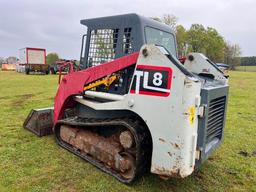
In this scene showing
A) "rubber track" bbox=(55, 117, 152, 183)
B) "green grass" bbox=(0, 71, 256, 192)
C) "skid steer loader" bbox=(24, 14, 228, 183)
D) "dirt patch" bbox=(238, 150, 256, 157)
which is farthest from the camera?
"dirt patch" bbox=(238, 150, 256, 157)

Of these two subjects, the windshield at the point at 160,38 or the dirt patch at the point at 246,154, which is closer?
the windshield at the point at 160,38

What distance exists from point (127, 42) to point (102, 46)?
0.52 metres

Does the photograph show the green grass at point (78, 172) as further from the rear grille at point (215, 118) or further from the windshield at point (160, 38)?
the windshield at point (160, 38)

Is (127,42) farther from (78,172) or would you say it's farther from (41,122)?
(41,122)

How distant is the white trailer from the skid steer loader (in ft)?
85.9

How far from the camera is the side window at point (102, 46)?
3.88m

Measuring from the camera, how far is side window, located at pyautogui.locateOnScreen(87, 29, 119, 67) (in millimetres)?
3875

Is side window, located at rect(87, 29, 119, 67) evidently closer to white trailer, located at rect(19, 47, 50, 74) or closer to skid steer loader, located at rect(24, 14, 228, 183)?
skid steer loader, located at rect(24, 14, 228, 183)

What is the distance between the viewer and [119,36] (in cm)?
376

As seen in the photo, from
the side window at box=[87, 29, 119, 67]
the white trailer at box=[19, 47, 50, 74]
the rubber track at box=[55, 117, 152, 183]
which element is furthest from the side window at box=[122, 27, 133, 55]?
the white trailer at box=[19, 47, 50, 74]

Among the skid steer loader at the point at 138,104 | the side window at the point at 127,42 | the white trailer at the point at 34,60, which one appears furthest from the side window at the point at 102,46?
the white trailer at the point at 34,60

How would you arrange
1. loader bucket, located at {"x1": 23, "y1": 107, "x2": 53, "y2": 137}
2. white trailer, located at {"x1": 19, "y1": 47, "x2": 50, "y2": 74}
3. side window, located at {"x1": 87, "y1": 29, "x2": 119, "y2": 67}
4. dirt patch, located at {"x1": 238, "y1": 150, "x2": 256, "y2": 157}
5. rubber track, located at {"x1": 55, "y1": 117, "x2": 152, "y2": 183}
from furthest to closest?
white trailer, located at {"x1": 19, "y1": 47, "x2": 50, "y2": 74}
loader bucket, located at {"x1": 23, "y1": 107, "x2": 53, "y2": 137}
dirt patch, located at {"x1": 238, "y1": 150, "x2": 256, "y2": 157}
side window, located at {"x1": 87, "y1": 29, "x2": 119, "y2": 67}
rubber track, located at {"x1": 55, "y1": 117, "x2": 152, "y2": 183}

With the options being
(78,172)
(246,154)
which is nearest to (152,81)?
(78,172)

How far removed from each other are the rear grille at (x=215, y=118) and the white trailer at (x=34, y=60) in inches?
1091
